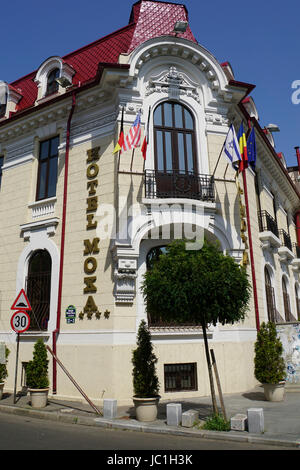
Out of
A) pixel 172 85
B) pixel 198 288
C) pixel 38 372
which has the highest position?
pixel 172 85

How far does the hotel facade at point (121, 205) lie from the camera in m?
11.8

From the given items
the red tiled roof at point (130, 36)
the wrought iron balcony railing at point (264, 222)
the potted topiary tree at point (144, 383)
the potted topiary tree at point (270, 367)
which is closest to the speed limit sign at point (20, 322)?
the potted topiary tree at point (144, 383)

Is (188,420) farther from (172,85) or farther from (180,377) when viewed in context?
(172,85)

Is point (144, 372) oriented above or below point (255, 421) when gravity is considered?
above

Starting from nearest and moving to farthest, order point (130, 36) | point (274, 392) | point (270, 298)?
point (274, 392)
point (130, 36)
point (270, 298)

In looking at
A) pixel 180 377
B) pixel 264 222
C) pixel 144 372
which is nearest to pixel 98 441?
pixel 144 372

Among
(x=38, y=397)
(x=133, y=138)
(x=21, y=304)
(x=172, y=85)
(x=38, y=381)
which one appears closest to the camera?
(x=38, y=397)

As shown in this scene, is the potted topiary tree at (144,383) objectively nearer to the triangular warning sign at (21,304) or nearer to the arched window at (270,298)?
the triangular warning sign at (21,304)

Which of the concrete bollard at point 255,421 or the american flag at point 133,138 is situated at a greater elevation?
the american flag at point 133,138

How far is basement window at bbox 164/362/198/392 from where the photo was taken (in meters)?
11.7

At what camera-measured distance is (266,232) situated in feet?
52.0

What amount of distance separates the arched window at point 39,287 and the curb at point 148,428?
3.41m

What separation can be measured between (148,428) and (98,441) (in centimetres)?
135
